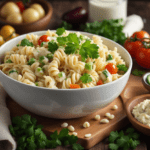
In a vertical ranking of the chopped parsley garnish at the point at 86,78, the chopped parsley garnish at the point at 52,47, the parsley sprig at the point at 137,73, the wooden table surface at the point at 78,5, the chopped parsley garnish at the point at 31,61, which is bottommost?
the wooden table surface at the point at 78,5

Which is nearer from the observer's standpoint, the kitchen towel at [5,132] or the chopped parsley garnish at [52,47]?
the kitchen towel at [5,132]

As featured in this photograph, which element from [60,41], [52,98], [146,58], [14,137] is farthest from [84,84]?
[146,58]

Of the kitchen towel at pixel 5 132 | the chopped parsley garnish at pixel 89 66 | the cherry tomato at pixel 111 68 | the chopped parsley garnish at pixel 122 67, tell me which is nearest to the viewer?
the kitchen towel at pixel 5 132

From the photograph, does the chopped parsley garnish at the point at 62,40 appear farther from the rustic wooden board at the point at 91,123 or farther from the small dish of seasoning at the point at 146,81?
the small dish of seasoning at the point at 146,81

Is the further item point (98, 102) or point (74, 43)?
point (74, 43)

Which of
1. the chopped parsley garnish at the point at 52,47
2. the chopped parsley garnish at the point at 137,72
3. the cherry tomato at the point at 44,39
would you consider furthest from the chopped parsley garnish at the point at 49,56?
the chopped parsley garnish at the point at 137,72

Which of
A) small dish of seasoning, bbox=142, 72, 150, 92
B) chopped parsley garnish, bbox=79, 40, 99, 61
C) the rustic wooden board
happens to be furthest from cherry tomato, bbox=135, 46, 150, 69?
chopped parsley garnish, bbox=79, 40, 99, 61

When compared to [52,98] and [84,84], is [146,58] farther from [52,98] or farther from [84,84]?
[52,98]
